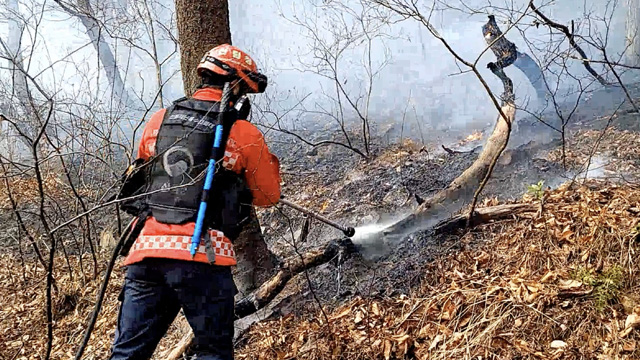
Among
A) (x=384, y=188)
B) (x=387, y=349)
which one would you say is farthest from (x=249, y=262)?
(x=384, y=188)

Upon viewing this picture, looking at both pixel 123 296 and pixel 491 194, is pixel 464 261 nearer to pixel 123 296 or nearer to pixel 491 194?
pixel 491 194

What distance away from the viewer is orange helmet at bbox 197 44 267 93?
2.98 metres

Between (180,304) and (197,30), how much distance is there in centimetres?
270

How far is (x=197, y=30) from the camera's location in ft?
13.8

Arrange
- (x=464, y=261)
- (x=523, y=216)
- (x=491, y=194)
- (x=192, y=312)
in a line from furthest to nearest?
(x=491, y=194) < (x=523, y=216) < (x=464, y=261) < (x=192, y=312)

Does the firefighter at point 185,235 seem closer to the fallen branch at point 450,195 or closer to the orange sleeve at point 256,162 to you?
the orange sleeve at point 256,162

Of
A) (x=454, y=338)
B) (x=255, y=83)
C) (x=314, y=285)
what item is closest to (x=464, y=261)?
(x=454, y=338)

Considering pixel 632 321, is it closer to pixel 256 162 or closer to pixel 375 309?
pixel 375 309

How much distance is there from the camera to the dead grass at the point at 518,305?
2.71 metres

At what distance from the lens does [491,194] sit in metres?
5.46

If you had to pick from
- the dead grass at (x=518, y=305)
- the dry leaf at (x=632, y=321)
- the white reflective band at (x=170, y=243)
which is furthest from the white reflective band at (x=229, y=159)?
the dry leaf at (x=632, y=321)

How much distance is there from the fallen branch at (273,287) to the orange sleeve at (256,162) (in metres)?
0.87

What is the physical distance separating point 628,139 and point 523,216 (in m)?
4.08

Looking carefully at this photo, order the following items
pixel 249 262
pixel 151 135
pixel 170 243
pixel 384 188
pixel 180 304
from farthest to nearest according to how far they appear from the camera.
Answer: pixel 384 188 < pixel 249 262 < pixel 151 135 < pixel 180 304 < pixel 170 243
